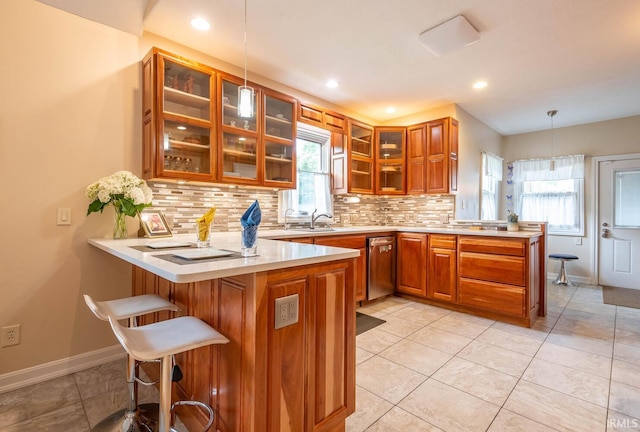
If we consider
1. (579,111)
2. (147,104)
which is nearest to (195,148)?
(147,104)

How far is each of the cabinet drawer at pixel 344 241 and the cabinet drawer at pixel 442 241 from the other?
0.84 meters

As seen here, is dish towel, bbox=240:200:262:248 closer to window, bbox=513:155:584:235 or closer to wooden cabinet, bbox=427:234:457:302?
wooden cabinet, bbox=427:234:457:302

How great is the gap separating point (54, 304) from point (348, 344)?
2149mm

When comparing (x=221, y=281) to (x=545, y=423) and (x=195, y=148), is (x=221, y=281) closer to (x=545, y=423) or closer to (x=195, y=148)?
(x=195, y=148)

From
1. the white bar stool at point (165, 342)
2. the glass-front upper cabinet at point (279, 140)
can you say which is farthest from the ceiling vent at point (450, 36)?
the white bar stool at point (165, 342)

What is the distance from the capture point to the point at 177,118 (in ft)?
8.27

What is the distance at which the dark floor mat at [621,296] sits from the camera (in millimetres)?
3918

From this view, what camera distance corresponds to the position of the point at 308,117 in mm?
3674

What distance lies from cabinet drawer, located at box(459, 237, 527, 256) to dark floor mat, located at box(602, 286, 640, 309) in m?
2.06

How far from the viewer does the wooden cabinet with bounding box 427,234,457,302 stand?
358cm

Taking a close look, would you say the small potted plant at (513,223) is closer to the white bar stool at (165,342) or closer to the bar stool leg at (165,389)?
the white bar stool at (165,342)

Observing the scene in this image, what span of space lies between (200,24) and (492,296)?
381 cm

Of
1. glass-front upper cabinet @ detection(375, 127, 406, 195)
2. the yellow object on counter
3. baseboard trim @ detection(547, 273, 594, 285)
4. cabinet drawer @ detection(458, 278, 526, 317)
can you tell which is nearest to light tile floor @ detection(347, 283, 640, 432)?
cabinet drawer @ detection(458, 278, 526, 317)

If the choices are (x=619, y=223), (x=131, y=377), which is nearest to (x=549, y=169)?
(x=619, y=223)
